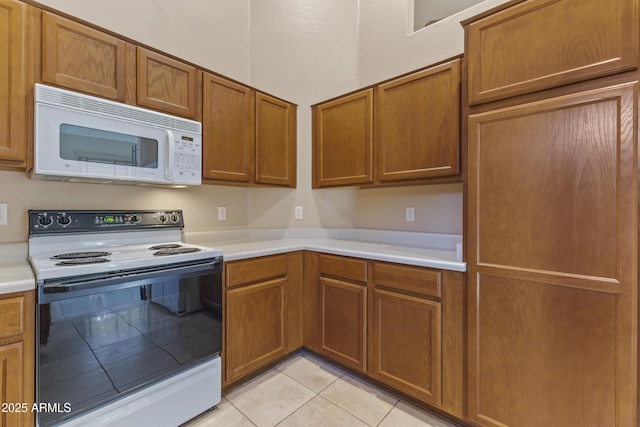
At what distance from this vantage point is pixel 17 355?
1.12m

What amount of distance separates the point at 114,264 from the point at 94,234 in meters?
0.64

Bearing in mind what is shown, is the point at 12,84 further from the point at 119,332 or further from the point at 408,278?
the point at 408,278

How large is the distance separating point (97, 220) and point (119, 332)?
0.80m

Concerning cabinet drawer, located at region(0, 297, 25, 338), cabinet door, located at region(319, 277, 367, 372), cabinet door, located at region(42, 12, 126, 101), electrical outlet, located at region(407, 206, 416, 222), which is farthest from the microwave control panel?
electrical outlet, located at region(407, 206, 416, 222)

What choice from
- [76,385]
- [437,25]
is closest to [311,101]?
[437,25]

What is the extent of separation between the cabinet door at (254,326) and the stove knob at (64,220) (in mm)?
1024

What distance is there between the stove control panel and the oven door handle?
63 cm

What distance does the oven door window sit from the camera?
56.4 inches

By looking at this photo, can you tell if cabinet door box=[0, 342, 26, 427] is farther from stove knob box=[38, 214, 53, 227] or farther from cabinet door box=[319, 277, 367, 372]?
cabinet door box=[319, 277, 367, 372]

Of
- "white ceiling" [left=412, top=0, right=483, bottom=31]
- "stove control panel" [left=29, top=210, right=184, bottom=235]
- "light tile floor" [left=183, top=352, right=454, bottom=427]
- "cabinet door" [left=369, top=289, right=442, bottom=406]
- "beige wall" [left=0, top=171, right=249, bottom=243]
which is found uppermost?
"white ceiling" [left=412, top=0, right=483, bottom=31]

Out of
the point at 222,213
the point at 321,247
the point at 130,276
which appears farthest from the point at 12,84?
the point at 321,247

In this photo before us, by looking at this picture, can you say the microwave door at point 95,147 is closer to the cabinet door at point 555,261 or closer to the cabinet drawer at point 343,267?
the cabinet drawer at point 343,267

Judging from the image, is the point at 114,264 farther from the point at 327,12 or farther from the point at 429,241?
the point at 327,12

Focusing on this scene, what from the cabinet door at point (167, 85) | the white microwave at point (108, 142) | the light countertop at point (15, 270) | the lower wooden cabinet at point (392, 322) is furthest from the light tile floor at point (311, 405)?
the cabinet door at point (167, 85)
